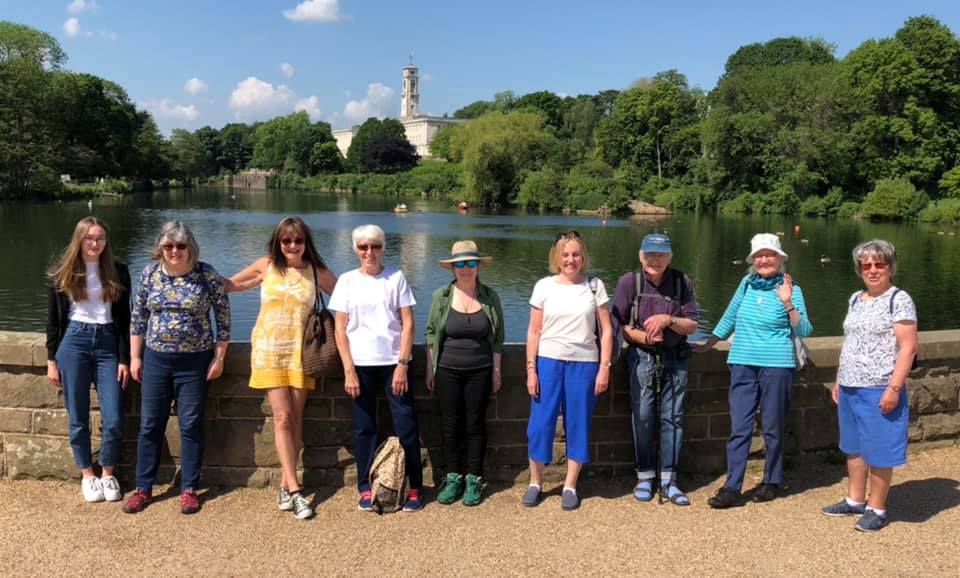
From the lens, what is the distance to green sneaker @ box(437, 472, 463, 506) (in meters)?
4.28

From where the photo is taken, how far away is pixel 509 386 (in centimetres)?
461

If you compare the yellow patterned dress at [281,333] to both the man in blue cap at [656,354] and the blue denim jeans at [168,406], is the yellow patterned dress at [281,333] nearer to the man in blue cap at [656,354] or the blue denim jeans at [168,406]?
the blue denim jeans at [168,406]

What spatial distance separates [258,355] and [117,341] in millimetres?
824

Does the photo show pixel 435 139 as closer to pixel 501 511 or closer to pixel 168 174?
pixel 168 174

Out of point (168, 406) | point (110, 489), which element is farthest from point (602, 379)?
point (110, 489)

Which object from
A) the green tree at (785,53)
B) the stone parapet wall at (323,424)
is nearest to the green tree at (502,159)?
the green tree at (785,53)

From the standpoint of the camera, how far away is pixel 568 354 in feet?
13.8

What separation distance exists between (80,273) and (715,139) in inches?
2375

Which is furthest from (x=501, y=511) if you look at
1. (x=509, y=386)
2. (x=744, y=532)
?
(x=744, y=532)

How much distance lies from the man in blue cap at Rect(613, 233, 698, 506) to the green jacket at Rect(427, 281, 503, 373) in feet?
2.36

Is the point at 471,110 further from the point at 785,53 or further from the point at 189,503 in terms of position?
the point at 189,503

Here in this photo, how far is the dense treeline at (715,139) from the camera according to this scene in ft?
171

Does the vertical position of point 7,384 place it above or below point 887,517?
above

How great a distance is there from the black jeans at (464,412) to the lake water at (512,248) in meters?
11.2
